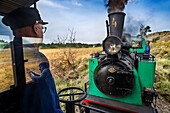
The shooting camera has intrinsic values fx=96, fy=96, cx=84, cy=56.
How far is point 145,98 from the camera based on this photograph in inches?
117

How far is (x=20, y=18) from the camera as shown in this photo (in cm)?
88

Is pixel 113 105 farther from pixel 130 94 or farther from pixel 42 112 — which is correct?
pixel 42 112

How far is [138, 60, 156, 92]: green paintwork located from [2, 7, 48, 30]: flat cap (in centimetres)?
317

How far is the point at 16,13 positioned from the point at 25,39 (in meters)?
0.25

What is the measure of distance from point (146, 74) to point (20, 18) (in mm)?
3448

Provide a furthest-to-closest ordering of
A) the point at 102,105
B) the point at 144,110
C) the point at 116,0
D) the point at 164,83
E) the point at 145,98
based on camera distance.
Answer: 1. the point at 116,0
2. the point at 164,83
3. the point at 102,105
4. the point at 145,98
5. the point at 144,110

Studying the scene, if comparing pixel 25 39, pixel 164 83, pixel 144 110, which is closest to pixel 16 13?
pixel 25 39

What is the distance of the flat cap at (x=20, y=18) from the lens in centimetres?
85

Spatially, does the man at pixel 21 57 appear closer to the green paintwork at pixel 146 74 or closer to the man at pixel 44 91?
the man at pixel 44 91

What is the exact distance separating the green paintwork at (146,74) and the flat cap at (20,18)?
3166 millimetres

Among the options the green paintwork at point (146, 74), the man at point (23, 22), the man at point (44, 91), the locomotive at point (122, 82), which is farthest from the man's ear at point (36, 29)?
the green paintwork at point (146, 74)

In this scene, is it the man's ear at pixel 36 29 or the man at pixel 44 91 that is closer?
the man at pixel 44 91

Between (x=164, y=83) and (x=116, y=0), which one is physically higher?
(x=116, y=0)

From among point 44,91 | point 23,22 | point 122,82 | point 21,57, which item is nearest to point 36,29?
point 23,22
